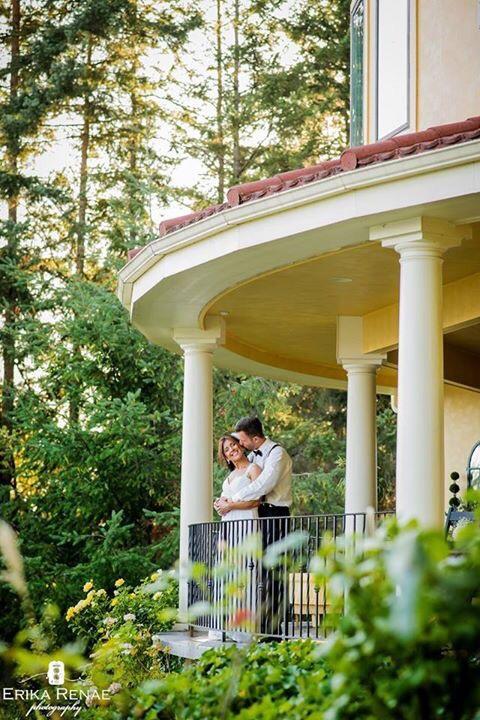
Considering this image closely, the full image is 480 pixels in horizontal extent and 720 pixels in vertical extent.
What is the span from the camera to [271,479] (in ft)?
34.5

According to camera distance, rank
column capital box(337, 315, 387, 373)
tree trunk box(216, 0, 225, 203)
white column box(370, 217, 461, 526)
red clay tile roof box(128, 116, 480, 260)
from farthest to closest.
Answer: tree trunk box(216, 0, 225, 203) < column capital box(337, 315, 387, 373) < white column box(370, 217, 461, 526) < red clay tile roof box(128, 116, 480, 260)

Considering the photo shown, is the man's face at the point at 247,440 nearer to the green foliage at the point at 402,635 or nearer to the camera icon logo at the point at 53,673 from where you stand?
the camera icon logo at the point at 53,673

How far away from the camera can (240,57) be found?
29.4 m

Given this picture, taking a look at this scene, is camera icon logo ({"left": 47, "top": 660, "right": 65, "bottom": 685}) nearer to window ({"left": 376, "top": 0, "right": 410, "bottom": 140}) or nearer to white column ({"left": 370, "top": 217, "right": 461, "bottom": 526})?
white column ({"left": 370, "top": 217, "right": 461, "bottom": 526})

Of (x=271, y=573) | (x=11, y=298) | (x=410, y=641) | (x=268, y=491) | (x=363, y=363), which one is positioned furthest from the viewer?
(x=11, y=298)

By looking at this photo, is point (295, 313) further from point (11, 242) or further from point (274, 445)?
point (11, 242)

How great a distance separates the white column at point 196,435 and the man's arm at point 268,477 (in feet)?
8.42

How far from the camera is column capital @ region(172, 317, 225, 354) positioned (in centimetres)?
1339

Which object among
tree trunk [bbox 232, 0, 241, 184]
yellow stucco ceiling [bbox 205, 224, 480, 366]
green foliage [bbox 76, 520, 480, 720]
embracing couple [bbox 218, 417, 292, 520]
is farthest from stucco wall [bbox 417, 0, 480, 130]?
tree trunk [bbox 232, 0, 241, 184]

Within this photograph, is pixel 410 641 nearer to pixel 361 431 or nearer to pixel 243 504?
pixel 243 504

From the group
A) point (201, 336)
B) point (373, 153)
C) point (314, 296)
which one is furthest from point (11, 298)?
point (373, 153)

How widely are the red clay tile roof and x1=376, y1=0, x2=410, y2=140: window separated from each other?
380cm

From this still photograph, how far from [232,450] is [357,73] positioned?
256 inches

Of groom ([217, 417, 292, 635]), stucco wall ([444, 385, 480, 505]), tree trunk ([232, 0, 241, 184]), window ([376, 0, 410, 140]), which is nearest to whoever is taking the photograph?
groom ([217, 417, 292, 635])
